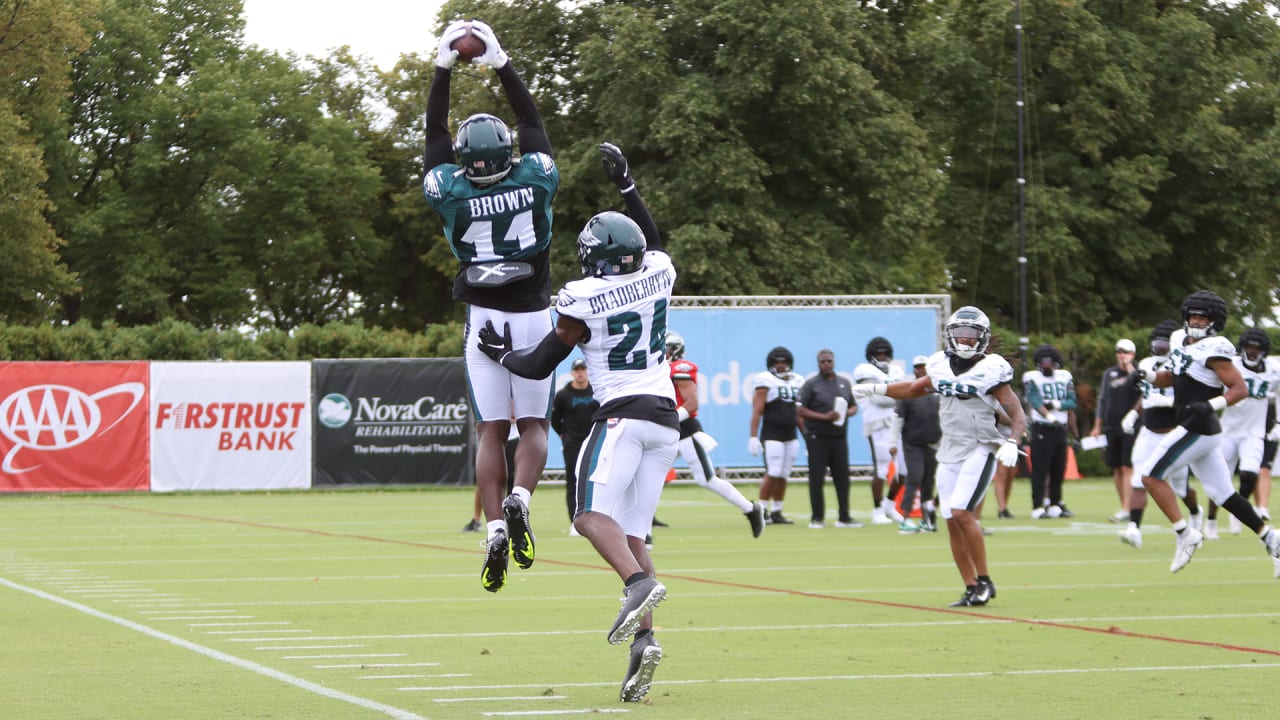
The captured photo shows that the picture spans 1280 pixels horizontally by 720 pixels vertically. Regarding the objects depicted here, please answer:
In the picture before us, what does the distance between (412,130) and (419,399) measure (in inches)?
1080

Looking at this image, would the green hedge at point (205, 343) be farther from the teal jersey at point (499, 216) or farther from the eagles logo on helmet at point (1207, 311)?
the teal jersey at point (499, 216)

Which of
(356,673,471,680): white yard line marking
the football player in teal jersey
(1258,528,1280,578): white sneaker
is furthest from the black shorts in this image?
the football player in teal jersey

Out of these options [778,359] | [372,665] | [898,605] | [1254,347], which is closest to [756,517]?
[898,605]

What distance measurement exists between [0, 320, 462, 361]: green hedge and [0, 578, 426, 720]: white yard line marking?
19.8 metres

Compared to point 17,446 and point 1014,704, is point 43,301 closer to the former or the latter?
point 17,446

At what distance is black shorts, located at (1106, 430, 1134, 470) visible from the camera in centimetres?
2191

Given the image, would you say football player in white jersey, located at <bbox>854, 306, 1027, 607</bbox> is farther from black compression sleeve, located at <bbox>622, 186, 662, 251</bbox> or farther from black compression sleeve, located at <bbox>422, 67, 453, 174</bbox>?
black compression sleeve, located at <bbox>422, 67, 453, 174</bbox>

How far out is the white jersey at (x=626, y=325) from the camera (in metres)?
8.49

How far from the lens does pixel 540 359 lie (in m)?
8.36

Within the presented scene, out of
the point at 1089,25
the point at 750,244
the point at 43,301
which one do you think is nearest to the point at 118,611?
the point at 750,244

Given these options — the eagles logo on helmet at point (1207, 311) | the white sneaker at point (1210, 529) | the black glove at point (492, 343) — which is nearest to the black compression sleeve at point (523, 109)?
the black glove at point (492, 343)

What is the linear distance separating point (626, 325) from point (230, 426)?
24.2 meters

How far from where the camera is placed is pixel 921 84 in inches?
1907

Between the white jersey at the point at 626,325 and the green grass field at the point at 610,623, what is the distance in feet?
4.89
